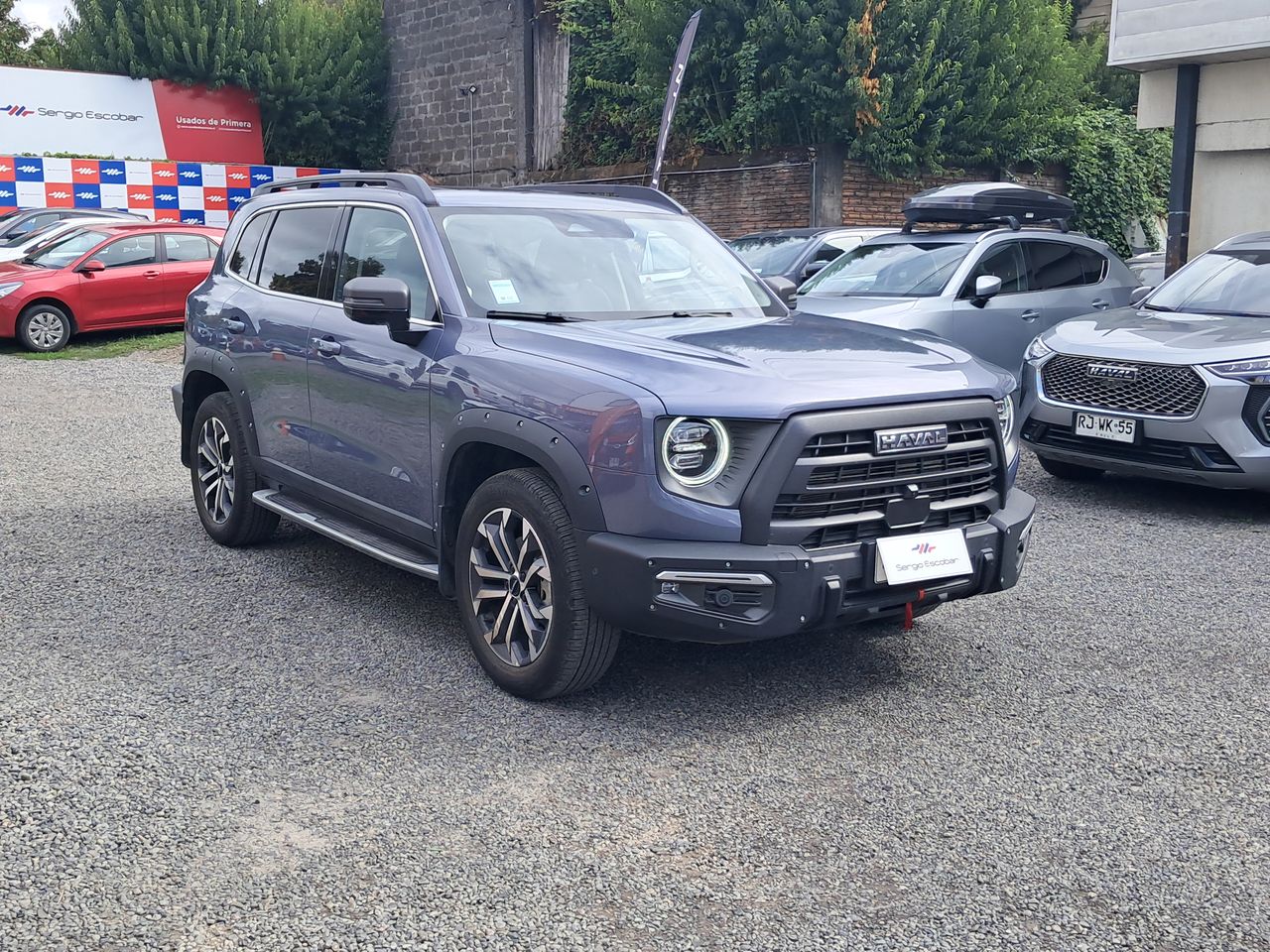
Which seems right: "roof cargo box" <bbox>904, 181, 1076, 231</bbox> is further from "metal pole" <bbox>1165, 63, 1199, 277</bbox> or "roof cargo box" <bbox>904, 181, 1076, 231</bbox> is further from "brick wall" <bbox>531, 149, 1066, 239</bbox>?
"brick wall" <bbox>531, 149, 1066, 239</bbox>

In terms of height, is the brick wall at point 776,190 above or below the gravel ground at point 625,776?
above

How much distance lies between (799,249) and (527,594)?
8.85m

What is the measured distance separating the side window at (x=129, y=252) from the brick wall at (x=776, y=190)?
8518mm

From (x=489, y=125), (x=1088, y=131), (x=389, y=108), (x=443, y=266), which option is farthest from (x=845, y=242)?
(x=389, y=108)

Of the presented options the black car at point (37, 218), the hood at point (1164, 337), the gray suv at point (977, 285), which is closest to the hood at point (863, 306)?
the gray suv at point (977, 285)

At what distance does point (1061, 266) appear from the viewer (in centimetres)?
1110

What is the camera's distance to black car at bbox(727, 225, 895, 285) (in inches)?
→ 486

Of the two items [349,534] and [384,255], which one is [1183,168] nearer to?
[384,255]

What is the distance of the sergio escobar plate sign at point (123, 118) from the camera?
1037 inches

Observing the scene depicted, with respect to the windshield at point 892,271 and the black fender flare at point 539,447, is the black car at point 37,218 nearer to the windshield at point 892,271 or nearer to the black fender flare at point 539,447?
the windshield at point 892,271

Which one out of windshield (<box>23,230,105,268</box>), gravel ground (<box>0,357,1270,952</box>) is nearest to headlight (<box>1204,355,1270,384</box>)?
gravel ground (<box>0,357,1270,952</box>)

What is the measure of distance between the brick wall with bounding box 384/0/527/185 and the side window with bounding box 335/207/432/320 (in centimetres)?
2147

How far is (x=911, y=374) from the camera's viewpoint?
4375mm

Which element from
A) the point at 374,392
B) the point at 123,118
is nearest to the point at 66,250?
the point at 374,392
